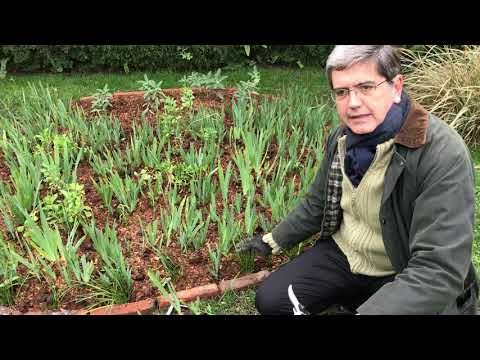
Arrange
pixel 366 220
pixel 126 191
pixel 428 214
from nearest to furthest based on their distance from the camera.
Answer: pixel 428 214 → pixel 366 220 → pixel 126 191

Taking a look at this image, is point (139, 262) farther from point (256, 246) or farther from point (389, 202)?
point (389, 202)

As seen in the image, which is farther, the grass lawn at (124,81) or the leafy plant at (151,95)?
the grass lawn at (124,81)

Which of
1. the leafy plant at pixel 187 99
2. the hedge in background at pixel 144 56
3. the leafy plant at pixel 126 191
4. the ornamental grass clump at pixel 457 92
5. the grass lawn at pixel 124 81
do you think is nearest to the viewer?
the leafy plant at pixel 126 191

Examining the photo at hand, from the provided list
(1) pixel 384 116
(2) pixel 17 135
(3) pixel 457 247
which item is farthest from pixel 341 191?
(2) pixel 17 135

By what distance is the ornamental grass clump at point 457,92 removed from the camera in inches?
160

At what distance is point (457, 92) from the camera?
164 inches

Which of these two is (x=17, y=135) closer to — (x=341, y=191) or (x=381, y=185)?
(x=341, y=191)

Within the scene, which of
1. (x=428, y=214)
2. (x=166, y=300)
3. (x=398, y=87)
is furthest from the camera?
(x=166, y=300)

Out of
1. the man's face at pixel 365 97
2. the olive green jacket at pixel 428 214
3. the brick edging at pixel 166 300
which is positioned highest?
the man's face at pixel 365 97

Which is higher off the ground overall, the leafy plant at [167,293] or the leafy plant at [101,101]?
the leafy plant at [101,101]

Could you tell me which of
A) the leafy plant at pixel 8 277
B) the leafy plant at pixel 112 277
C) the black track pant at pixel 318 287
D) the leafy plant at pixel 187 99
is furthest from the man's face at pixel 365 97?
the leafy plant at pixel 187 99

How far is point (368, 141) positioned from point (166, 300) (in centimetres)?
114

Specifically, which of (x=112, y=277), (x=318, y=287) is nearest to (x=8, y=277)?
(x=112, y=277)

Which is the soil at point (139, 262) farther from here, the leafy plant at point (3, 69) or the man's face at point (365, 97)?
the leafy plant at point (3, 69)
